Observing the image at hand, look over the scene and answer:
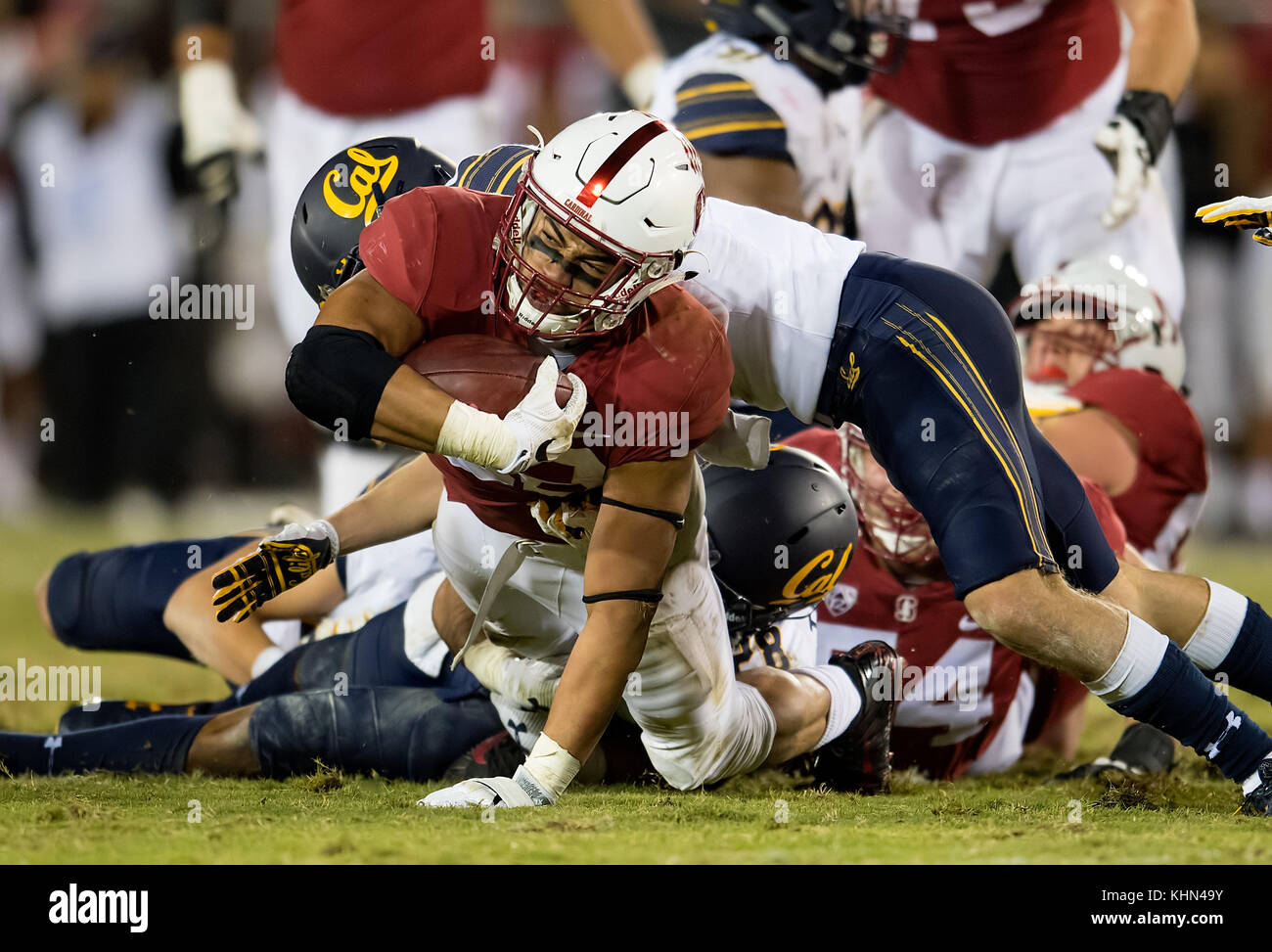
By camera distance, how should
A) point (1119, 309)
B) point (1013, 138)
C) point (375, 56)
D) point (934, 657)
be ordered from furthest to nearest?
point (1013, 138), point (375, 56), point (1119, 309), point (934, 657)

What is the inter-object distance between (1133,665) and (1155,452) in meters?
1.42

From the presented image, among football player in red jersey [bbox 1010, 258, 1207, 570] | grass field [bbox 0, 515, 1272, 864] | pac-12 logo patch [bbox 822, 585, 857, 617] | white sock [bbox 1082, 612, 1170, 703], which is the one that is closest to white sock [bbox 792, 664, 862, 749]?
grass field [bbox 0, 515, 1272, 864]

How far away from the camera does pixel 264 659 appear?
10.7 ft

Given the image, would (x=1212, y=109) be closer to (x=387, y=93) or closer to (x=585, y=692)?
(x=387, y=93)

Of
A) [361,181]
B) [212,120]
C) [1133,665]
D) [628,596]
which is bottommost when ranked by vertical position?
[1133,665]

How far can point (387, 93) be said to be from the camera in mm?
4605

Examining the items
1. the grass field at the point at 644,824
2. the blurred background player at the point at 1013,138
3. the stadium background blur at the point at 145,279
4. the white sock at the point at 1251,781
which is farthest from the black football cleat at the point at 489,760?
the stadium background blur at the point at 145,279

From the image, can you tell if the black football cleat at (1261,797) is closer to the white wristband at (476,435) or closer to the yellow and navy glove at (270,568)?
the white wristband at (476,435)

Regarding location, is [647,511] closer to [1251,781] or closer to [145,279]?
[1251,781]

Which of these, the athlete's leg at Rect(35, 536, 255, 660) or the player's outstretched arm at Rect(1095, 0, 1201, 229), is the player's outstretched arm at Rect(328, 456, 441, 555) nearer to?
the athlete's leg at Rect(35, 536, 255, 660)

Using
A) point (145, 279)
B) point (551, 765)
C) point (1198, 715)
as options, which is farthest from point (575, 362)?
point (145, 279)

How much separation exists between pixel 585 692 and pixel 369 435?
51 cm
